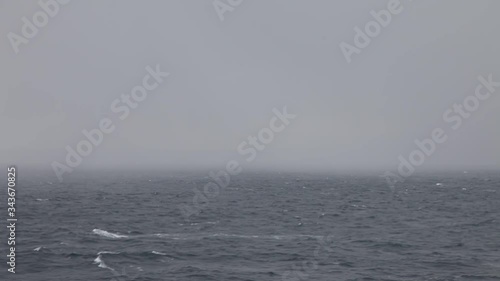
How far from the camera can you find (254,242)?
75938mm

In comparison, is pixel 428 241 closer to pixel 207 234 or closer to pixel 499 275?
pixel 499 275

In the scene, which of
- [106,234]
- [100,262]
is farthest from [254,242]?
[100,262]

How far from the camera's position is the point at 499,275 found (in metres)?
56.3

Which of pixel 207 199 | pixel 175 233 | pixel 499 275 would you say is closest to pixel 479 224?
pixel 499 275

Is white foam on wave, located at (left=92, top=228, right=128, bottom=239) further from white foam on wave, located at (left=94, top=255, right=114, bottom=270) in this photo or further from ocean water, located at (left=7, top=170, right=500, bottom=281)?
white foam on wave, located at (left=94, top=255, right=114, bottom=270)

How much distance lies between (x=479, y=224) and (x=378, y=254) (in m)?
37.9

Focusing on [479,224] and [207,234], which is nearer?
[207,234]

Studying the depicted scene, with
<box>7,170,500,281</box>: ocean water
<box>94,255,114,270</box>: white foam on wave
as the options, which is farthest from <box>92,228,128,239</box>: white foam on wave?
<box>94,255,114,270</box>: white foam on wave

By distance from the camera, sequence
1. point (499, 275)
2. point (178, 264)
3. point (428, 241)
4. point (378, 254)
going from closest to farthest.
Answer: point (499, 275)
point (178, 264)
point (378, 254)
point (428, 241)

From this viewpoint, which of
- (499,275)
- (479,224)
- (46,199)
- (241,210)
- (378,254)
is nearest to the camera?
(499,275)

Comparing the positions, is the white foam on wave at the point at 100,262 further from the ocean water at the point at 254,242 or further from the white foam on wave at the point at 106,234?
the white foam on wave at the point at 106,234

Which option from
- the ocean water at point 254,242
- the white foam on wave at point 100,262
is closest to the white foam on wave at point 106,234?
the ocean water at point 254,242

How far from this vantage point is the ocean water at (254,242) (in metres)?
58.2

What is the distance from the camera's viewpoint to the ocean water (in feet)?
191
